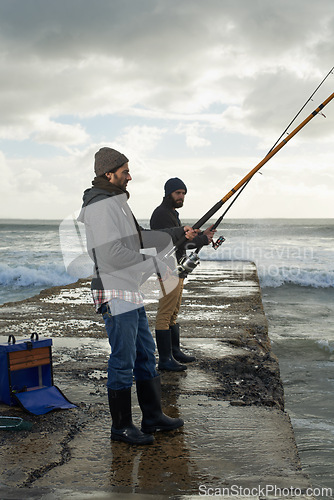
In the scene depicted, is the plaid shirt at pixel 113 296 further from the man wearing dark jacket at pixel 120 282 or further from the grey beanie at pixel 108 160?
the grey beanie at pixel 108 160

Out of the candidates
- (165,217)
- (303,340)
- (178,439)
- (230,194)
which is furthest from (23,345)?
(303,340)

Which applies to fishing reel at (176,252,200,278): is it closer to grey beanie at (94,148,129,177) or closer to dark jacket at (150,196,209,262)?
dark jacket at (150,196,209,262)

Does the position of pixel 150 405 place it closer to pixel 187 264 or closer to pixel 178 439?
pixel 178 439

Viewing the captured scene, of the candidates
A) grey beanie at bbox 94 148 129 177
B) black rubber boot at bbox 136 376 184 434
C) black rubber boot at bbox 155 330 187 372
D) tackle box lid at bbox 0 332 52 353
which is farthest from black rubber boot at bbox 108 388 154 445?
black rubber boot at bbox 155 330 187 372

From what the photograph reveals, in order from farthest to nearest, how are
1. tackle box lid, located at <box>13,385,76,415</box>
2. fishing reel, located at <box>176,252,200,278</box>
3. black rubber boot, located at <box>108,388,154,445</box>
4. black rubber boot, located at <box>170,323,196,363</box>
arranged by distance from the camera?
black rubber boot, located at <box>170,323,196,363</box> < fishing reel, located at <box>176,252,200,278</box> < tackle box lid, located at <box>13,385,76,415</box> < black rubber boot, located at <box>108,388,154,445</box>

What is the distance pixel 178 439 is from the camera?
294cm

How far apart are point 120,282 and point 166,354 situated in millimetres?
1651

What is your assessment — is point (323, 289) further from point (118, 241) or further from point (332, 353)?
point (118, 241)

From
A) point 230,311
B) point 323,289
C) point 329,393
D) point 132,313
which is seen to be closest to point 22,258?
point 323,289

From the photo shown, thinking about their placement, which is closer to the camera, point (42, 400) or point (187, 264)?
point (42, 400)

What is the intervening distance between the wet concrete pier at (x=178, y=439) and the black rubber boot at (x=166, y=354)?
0.10 metres

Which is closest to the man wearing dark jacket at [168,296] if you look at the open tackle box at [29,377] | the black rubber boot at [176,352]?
the black rubber boot at [176,352]

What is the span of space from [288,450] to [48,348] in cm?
173

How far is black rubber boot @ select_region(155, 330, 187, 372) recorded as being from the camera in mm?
4316
